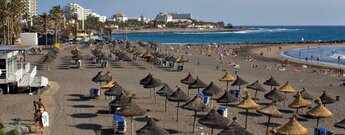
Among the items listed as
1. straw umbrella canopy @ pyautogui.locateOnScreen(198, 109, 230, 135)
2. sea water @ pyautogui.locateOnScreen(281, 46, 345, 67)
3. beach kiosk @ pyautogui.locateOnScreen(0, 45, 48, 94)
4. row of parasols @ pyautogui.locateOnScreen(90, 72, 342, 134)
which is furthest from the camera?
sea water @ pyautogui.locateOnScreen(281, 46, 345, 67)

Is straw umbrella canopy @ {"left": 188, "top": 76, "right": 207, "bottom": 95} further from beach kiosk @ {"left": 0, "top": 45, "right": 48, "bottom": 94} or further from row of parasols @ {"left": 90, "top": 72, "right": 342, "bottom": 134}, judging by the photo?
beach kiosk @ {"left": 0, "top": 45, "right": 48, "bottom": 94}

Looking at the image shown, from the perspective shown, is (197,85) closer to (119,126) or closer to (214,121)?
(119,126)

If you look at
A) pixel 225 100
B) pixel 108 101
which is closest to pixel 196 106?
pixel 225 100

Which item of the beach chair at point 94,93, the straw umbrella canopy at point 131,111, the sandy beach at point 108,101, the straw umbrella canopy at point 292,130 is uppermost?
the straw umbrella canopy at point 131,111

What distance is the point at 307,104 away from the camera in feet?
66.4

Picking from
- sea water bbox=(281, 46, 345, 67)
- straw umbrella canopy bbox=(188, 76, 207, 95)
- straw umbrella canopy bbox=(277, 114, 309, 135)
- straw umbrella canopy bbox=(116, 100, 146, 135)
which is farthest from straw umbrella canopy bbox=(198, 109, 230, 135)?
sea water bbox=(281, 46, 345, 67)

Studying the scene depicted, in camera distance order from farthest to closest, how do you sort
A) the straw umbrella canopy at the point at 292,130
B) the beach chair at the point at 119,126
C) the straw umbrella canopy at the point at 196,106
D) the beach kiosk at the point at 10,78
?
1. the beach kiosk at the point at 10,78
2. the straw umbrella canopy at the point at 196,106
3. the beach chair at the point at 119,126
4. the straw umbrella canopy at the point at 292,130

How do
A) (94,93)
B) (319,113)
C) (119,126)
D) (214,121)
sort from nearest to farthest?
1. (214,121)
2. (119,126)
3. (319,113)
4. (94,93)

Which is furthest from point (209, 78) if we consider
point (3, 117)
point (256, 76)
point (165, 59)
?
point (3, 117)

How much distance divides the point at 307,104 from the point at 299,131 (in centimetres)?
621

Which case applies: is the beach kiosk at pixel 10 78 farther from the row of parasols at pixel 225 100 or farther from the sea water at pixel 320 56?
the sea water at pixel 320 56

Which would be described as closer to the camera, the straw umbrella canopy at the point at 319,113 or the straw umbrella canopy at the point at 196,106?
the straw umbrella canopy at the point at 196,106

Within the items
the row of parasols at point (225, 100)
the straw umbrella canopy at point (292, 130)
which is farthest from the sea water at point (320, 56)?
the straw umbrella canopy at point (292, 130)

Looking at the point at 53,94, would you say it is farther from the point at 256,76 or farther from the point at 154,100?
the point at 256,76
